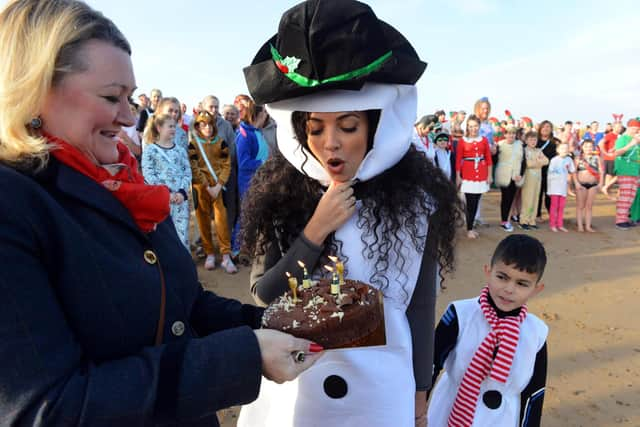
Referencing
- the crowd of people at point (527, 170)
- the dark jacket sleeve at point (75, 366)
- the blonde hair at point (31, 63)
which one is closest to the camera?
the dark jacket sleeve at point (75, 366)

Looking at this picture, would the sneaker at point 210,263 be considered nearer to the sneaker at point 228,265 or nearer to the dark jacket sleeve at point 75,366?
the sneaker at point 228,265

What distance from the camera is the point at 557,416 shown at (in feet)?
10.5

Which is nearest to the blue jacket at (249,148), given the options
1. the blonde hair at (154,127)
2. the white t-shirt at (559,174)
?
the blonde hair at (154,127)

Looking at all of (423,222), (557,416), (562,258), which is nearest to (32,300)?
(423,222)

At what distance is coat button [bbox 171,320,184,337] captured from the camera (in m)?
1.17

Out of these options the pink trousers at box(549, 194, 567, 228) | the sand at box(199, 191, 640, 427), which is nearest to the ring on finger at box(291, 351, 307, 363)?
the sand at box(199, 191, 640, 427)

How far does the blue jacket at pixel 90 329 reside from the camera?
2.76ft

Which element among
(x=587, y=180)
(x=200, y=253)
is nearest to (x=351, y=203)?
(x=200, y=253)

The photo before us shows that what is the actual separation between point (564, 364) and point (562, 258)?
398 cm

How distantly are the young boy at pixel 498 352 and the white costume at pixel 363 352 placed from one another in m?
0.82

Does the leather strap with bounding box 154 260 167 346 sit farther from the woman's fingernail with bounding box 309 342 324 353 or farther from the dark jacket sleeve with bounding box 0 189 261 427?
the woman's fingernail with bounding box 309 342 324 353

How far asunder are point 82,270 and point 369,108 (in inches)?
42.4

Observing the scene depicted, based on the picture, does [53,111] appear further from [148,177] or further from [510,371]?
[148,177]

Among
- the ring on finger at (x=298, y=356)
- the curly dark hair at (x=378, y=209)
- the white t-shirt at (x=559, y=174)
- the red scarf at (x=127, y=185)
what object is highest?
the red scarf at (x=127, y=185)
